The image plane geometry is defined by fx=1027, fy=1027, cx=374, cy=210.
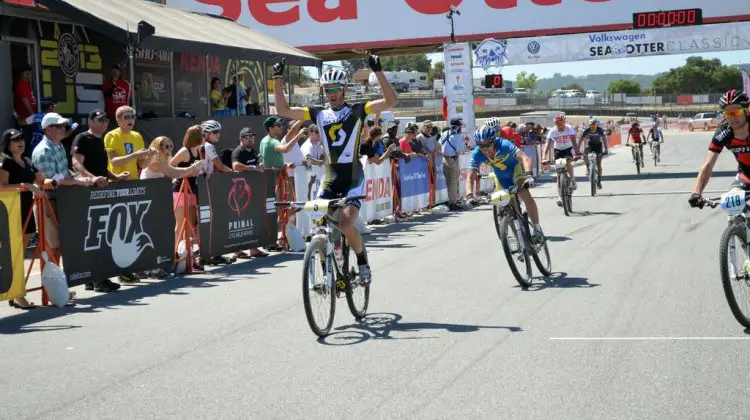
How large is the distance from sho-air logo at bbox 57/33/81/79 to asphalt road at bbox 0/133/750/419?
28.4 ft

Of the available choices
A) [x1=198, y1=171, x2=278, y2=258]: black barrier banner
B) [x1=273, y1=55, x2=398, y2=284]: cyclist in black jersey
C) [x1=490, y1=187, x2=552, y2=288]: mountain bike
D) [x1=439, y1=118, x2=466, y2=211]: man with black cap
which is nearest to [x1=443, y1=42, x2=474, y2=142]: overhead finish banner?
[x1=439, y1=118, x2=466, y2=211]: man with black cap

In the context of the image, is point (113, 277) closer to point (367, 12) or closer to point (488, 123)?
point (488, 123)

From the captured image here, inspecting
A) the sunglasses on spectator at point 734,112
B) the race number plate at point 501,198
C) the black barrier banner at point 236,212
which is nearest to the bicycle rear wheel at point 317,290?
the race number plate at point 501,198

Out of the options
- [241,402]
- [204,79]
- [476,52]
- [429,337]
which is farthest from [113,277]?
[476,52]

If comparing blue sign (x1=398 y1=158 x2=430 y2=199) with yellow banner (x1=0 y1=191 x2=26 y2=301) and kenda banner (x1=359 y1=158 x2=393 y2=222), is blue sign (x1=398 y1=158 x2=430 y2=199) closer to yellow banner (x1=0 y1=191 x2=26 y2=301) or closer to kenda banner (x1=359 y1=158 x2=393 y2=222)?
kenda banner (x1=359 y1=158 x2=393 y2=222)

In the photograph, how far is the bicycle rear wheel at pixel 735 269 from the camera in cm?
787

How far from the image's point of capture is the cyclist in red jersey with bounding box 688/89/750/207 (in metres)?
8.52

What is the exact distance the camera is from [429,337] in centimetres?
835

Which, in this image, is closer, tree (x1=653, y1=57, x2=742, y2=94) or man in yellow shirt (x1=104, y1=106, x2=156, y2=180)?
man in yellow shirt (x1=104, y1=106, x2=156, y2=180)

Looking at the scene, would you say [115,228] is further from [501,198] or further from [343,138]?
[501,198]

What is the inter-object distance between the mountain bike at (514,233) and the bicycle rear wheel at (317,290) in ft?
8.99

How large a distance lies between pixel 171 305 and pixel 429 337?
3.49 metres

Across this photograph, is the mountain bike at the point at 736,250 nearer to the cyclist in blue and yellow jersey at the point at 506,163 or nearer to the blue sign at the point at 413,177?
the cyclist in blue and yellow jersey at the point at 506,163

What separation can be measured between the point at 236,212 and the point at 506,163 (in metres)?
4.33
